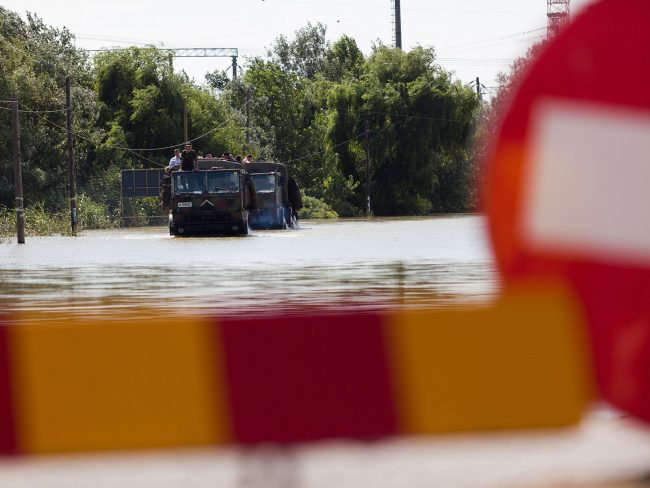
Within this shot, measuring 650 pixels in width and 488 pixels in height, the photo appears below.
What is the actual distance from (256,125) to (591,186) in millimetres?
81722

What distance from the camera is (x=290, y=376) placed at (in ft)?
6.59

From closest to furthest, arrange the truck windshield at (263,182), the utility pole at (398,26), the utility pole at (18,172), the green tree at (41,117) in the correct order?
the utility pole at (18,172) < the truck windshield at (263,182) < the green tree at (41,117) < the utility pole at (398,26)

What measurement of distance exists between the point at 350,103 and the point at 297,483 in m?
72.4

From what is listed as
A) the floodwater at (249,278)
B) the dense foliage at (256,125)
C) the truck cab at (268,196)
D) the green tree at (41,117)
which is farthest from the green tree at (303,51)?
the floodwater at (249,278)

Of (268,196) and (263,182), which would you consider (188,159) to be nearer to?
(263,182)

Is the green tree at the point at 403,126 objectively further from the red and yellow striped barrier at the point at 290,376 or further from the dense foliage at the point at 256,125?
the red and yellow striped barrier at the point at 290,376

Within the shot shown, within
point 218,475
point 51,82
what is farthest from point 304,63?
point 218,475

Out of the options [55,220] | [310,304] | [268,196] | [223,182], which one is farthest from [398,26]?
[310,304]

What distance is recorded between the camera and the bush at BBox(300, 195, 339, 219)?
226 feet

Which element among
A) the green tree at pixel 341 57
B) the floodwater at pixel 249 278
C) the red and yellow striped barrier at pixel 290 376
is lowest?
the floodwater at pixel 249 278

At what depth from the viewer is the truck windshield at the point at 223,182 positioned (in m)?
35.0

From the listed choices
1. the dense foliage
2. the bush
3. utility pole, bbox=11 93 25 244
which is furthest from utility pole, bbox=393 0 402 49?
utility pole, bbox=11 93 25 244

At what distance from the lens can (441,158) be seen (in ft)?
245

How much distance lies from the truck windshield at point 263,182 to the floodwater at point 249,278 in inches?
527
